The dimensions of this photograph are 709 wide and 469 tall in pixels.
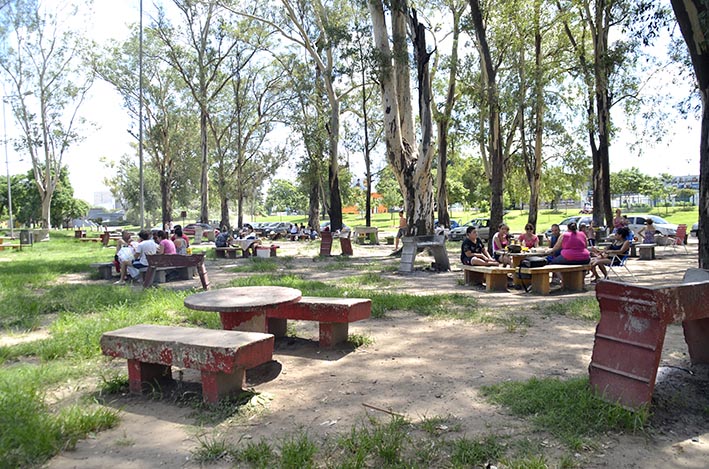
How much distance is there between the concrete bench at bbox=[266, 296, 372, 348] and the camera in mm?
5766

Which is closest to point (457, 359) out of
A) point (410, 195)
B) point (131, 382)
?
point (131, 382)

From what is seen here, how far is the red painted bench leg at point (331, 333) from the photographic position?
6008 mm

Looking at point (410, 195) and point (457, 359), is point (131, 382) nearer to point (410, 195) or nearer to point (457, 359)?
point (457, 359)

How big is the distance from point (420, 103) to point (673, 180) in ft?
231

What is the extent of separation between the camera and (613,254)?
451 inches

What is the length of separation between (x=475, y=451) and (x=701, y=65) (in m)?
6.21

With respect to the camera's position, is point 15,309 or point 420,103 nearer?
point 15,309

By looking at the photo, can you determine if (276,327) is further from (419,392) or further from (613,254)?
(613,254)

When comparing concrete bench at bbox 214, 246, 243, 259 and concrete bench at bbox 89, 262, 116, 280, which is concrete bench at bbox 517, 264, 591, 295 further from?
concrete bench at bbox 214, 246, 243, 259

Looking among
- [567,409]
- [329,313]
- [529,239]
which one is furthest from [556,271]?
[567,409]

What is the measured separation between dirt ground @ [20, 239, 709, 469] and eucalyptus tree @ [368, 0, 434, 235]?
919cm

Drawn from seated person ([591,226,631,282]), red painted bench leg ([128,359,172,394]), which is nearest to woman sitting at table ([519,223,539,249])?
seated person ([591,226,631,282])

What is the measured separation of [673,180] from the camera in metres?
73.2

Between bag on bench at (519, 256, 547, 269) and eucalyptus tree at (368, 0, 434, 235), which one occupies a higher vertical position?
eucalyptus tree at (368, 0, 434, 235)
